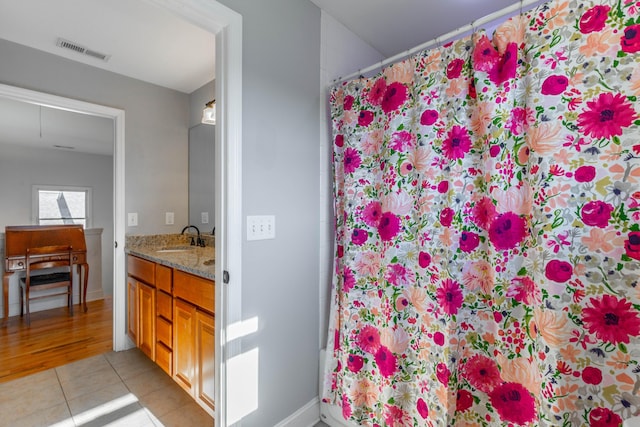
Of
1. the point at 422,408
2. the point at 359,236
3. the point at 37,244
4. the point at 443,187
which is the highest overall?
the point at 443,187

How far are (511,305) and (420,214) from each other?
465mm

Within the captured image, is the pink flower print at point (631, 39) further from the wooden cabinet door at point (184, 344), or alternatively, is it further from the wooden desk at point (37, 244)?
the wooden desk at point (37, 244)

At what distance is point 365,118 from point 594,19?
33.3 inches

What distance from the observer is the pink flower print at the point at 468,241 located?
1.13 m

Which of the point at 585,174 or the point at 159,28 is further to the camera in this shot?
the point at 159,28

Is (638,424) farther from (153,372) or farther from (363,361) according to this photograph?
(153,372)

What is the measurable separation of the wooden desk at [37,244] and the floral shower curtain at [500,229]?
3.93 meters

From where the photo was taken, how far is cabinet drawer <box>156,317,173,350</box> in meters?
1.84

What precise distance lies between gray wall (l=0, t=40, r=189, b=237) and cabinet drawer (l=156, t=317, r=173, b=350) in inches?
37.4

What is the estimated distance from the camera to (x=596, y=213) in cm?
88

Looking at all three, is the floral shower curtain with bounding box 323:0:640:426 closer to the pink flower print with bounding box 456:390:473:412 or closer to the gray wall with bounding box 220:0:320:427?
the pink flower print with bounding box 456:390:473:412

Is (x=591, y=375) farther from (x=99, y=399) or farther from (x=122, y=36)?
(x=122, y=36)

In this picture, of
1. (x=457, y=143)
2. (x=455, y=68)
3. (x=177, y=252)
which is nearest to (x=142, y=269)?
(x=177, y=252)

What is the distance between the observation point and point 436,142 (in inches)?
48.1
